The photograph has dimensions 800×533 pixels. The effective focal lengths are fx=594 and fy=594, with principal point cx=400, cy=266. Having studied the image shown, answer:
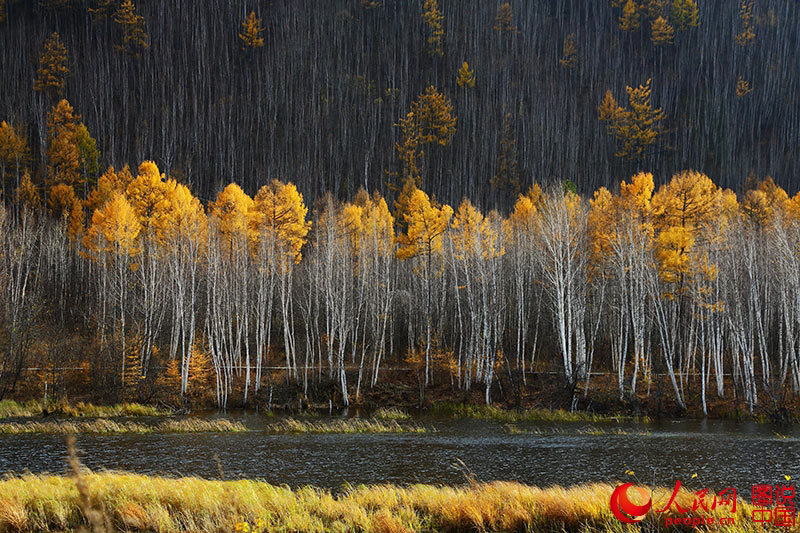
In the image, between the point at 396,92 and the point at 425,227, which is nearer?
the point at 425,227

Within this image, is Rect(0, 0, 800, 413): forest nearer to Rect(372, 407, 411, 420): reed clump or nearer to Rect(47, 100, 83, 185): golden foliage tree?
Rect(47, 100, 83, 185): golden foliage tree

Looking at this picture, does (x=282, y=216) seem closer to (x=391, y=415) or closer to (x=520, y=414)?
(x=391, y=415)

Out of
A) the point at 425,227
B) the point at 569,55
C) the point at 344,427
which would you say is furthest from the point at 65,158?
the point at 569,55

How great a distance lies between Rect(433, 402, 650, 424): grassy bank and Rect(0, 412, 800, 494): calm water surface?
182 cm

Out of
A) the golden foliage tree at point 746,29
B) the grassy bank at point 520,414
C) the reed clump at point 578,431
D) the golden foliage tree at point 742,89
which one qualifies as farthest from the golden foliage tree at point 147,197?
the golden foliage tree at point 746,29

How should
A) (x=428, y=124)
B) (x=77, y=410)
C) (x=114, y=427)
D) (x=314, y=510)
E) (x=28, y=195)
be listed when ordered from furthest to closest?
1. (x=428, y=124)
2. (x=28, y=195)
3. (x=77, y=410)
4. (x=114, y=427)
5. (x=314, y=510)

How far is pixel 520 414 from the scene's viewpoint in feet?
93.6

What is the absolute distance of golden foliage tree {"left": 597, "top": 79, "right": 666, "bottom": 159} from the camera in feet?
291

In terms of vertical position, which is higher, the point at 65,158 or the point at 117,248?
the point at 65,158

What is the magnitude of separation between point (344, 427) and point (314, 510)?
44.2 feet

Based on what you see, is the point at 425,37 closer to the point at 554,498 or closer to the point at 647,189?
the point at 647,189

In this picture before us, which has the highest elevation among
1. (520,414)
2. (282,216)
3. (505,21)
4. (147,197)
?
(505,21)

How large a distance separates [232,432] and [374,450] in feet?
23.1

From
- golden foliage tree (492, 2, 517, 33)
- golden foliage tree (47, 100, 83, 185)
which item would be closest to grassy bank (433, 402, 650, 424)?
golden foliage tree (47, 100, 83, 185)
